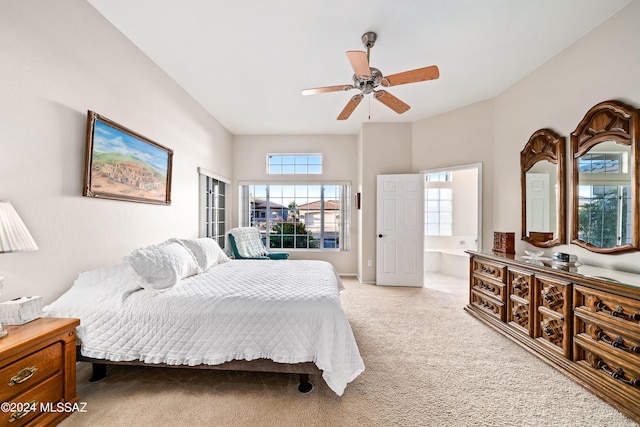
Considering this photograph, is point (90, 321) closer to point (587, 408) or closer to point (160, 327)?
point (160, 327)

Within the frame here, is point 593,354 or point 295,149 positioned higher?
point 295,149

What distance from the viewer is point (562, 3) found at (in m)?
2.05

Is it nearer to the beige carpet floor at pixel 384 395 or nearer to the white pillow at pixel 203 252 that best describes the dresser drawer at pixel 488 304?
the beige carpet floor at pixel 384 395

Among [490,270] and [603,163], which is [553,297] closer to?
[490,270]

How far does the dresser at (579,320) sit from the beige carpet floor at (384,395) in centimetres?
10

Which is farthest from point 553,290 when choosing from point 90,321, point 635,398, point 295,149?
point 295,149

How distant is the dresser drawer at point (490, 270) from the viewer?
9.14 feet

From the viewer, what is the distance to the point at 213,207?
178 inches

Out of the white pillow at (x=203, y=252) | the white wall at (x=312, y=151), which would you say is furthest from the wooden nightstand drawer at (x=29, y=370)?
the white wall at (x=312, y=151)

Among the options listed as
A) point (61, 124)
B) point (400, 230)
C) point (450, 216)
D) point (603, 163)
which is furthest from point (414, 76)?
point (450, 216)

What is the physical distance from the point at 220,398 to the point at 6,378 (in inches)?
41.6

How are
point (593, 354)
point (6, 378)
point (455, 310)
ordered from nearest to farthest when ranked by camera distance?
point (6, 378) → point (593, 354) → point (455, 310)

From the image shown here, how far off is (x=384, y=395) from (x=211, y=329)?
1.24 m

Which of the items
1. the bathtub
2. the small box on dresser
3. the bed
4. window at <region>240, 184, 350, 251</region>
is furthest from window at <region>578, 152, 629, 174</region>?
window at <region>240, 184, 350, 251</region>
